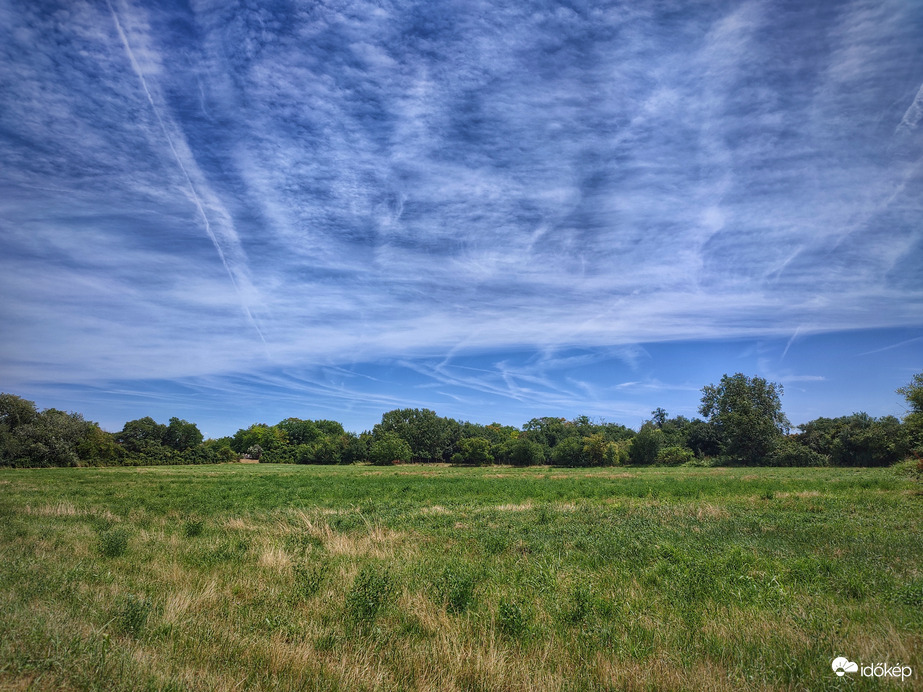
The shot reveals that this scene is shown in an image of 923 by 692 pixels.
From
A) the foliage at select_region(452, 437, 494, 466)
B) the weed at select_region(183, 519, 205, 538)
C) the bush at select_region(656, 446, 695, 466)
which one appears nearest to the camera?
the weed at select_region(183, 519, 205, 538)

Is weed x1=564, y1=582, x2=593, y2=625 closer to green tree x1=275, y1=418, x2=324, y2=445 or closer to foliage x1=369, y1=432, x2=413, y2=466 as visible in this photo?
foliage x1=369, y1=432, x2=413, y2=466

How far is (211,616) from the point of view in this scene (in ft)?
21.4

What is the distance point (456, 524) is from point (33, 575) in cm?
1080

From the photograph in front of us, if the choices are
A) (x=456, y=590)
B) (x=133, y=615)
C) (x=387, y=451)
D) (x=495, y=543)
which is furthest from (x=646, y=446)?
(x=133, y=615)

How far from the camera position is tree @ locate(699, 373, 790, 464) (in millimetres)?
74500

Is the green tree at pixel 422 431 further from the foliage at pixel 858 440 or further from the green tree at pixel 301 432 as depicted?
the foliage at pixel 858 440

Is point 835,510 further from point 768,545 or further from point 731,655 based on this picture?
point 731,655

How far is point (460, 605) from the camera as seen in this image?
23.4 ft

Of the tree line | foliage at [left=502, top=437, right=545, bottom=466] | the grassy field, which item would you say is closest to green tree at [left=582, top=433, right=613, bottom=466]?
the tree line

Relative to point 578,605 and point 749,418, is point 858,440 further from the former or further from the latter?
point 578,605

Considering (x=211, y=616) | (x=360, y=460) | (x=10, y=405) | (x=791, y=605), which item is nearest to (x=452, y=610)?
(x=211, y=616)

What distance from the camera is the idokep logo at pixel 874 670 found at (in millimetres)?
4773

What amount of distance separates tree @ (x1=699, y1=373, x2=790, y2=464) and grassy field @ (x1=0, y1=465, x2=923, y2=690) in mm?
70344

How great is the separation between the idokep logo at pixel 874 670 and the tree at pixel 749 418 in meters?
82.8
